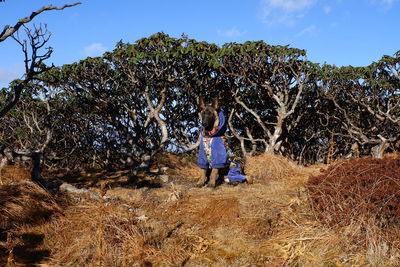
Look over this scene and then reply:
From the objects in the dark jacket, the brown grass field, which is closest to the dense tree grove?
the dark jacket

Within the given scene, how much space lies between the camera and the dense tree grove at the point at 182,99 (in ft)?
35.3

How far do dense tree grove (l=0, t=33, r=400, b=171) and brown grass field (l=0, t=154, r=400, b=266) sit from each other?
414 centimetres

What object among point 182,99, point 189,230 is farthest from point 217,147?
point 182,99

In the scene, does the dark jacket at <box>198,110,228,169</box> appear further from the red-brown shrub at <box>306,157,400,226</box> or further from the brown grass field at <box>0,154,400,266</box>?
the red-brown shrub at <box>306,157,400,226</box>

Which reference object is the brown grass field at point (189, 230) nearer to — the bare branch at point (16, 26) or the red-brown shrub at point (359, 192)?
the red-brown shrub at point (359, 192)

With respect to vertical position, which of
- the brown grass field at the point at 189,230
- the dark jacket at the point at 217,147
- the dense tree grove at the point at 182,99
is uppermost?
the dense tree grove at the point at 182,99

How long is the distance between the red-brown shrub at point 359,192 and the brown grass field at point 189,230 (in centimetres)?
4

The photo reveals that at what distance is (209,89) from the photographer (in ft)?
40.4

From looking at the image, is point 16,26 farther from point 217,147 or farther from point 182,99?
point 182,99

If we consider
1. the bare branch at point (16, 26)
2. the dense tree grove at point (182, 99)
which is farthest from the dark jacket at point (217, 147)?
the bare branch at point (16, 26)

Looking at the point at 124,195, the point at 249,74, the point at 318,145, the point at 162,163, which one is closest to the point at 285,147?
the point at 318,145

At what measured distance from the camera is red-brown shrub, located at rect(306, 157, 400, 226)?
16.9 feet

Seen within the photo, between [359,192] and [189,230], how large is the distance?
266 cm

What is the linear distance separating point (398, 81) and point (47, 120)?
39.4 feet
